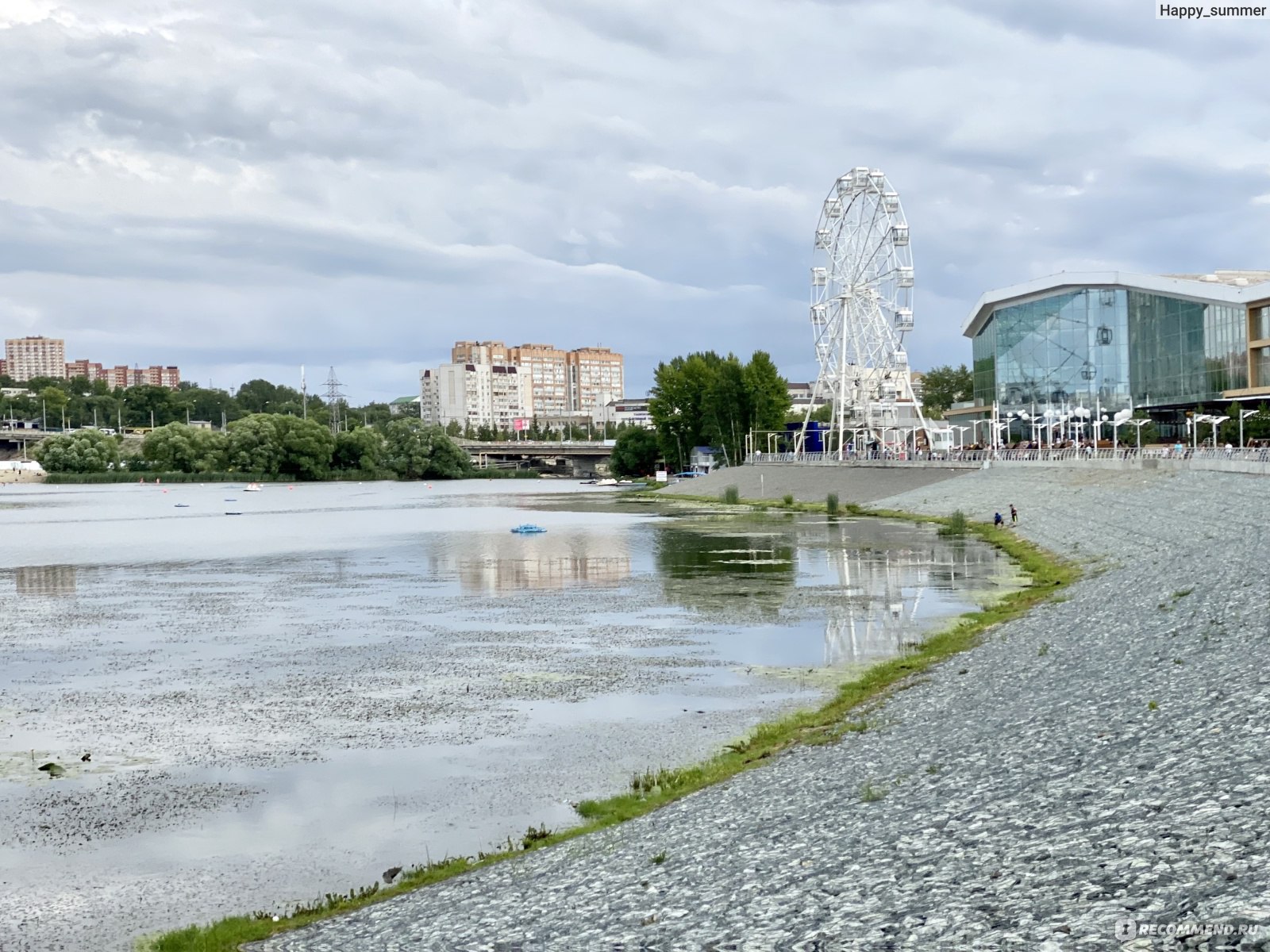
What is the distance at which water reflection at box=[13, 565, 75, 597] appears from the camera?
2148 inches

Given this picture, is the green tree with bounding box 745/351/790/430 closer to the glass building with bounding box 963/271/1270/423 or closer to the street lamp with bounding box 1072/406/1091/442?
the glass building with bounding box 963/271/1270/423

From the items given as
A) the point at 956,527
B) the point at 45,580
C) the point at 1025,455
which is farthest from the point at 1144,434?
the point at 45,580

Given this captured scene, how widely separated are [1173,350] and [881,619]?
96.5m

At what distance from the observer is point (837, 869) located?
15.2 metres

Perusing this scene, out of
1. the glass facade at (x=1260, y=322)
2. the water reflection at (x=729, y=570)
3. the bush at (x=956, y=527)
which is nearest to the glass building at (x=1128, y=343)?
the glass facade at (x=1260, y=322)

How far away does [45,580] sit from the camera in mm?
59406

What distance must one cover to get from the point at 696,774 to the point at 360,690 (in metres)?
11.4

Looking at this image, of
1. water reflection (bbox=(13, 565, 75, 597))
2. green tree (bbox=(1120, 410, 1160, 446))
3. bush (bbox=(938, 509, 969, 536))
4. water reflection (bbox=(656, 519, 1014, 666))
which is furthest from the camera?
green tree (bbox=(1120, 410, 1160, 446))

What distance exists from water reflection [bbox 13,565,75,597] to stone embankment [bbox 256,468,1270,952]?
40890 millimetres

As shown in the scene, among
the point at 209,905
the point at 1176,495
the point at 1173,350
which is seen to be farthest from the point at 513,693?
the point at 1173,350

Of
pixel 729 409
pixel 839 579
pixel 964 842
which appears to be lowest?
pixel 839 579

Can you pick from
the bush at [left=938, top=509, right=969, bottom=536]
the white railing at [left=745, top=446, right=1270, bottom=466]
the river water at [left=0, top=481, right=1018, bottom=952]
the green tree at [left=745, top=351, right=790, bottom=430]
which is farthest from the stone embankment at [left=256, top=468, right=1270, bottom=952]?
the green tree at [left=745, top=351, right=790, bottom=430]

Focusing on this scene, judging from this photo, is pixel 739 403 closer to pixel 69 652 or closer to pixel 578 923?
pixel 69 652

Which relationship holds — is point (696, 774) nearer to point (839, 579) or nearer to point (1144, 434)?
point (839, 579)
